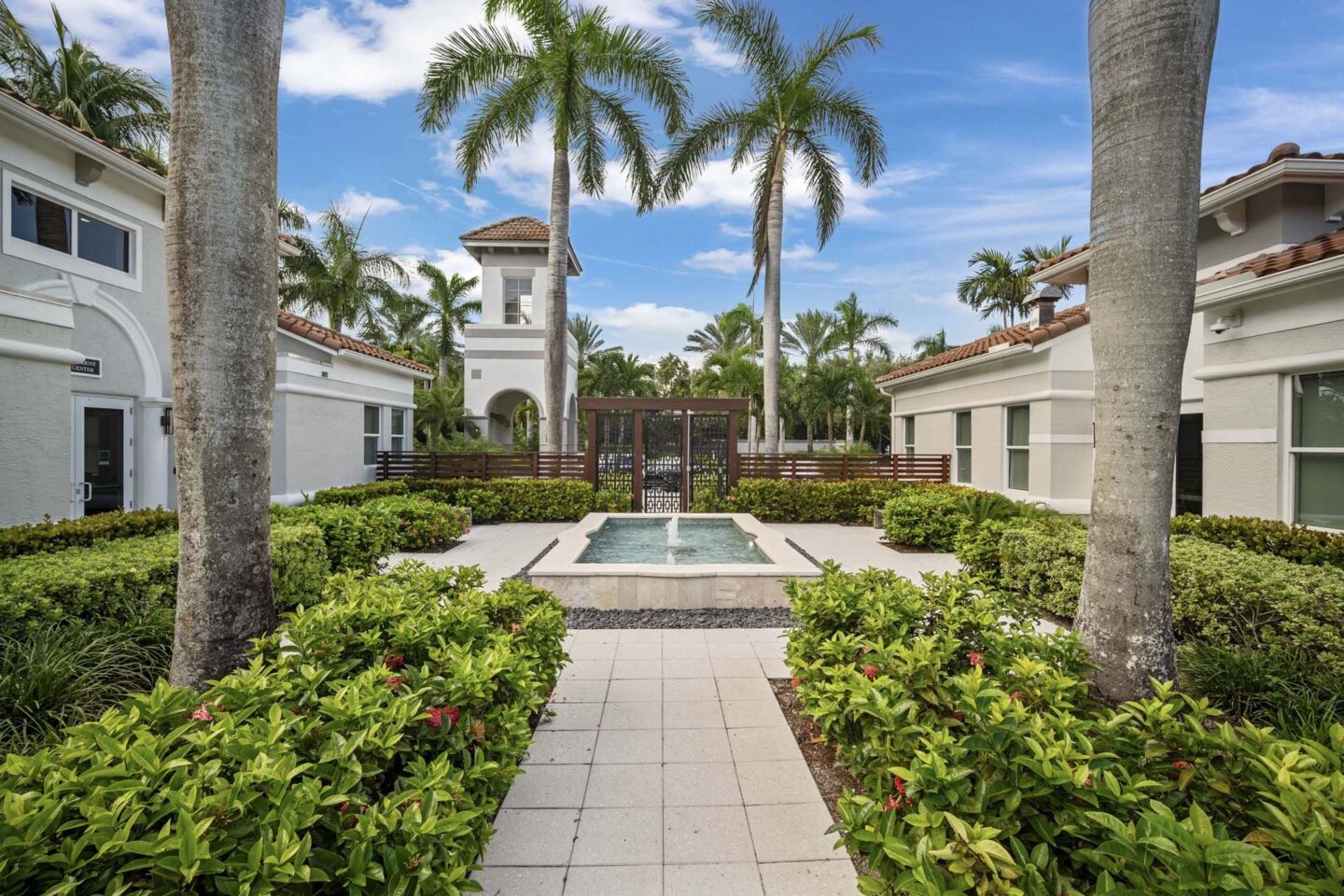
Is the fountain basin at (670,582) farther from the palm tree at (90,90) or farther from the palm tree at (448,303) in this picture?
the palm tree at (448,303)

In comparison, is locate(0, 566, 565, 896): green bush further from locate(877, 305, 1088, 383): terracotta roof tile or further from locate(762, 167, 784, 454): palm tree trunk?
locate(762, 167, 784, 454): palm tree trunk

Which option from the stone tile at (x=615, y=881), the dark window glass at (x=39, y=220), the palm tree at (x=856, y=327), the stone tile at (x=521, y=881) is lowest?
the stone tile at (x=521, y=881)

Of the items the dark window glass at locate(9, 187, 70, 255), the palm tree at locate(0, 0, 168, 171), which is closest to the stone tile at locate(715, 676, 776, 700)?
the dark window glass at locate(9, 187, 70, 255)

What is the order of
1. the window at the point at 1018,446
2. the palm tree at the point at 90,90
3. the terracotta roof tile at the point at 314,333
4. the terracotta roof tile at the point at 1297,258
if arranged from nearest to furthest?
the terracotta roof tile at the point at 1297,258, the window at the point at 1018,446, the terracotta roof tile at the point at 314,333, the palm tree at the point at 90,90

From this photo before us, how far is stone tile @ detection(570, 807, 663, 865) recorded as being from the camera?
274 centimetres

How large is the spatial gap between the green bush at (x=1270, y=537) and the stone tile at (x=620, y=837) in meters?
6.41

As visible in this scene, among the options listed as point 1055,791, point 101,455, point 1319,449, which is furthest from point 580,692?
point 101,455

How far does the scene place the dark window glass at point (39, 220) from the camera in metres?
8.09

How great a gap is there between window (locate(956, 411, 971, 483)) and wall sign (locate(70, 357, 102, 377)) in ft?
54.7

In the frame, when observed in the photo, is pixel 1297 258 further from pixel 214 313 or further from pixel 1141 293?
pixel 214 313

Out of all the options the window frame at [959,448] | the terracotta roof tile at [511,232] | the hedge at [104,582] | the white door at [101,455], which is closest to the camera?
the hedge at [104,582]

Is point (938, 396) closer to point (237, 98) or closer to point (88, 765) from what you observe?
point (237, 98)

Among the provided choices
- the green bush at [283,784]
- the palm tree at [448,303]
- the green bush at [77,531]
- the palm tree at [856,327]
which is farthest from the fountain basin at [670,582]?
the palm tree at [448,303]

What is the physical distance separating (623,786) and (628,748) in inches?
16.7
